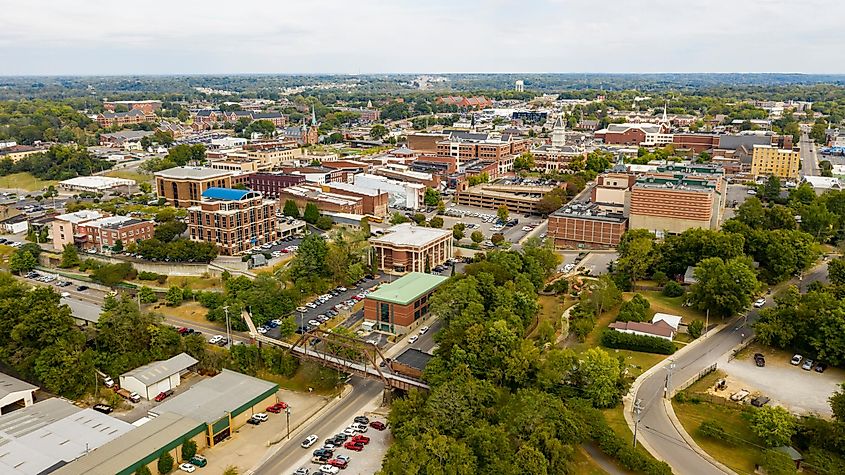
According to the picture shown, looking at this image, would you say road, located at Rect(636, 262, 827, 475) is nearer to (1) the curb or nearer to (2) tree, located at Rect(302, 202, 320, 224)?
(1) the curb

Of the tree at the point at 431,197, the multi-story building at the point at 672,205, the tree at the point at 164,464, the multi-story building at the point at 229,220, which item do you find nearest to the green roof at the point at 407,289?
the tree at the point at 164,464

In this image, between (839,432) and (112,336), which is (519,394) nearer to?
(839,432)

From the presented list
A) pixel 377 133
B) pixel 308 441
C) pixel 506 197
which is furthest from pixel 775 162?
pixel 308 441

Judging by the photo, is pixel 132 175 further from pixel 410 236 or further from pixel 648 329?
pixel 648 329

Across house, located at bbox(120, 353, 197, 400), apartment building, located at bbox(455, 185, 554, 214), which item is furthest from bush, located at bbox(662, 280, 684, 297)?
house, located at bbox(120, 353, 197, 400)

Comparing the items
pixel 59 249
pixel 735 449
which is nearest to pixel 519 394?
pixel 735 449

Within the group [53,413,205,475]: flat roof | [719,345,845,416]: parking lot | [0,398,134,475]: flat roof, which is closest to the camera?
[53,413,205,475]: flat roof

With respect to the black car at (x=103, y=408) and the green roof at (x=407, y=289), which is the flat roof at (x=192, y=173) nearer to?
the green roof at (x=407, y=289)
